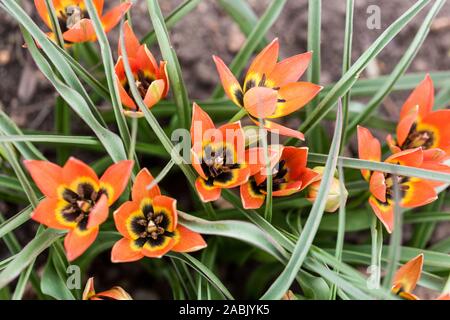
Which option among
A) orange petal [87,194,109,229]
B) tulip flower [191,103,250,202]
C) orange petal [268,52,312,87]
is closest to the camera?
orange petal [87,194,109,229]

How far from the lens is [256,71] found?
115cm

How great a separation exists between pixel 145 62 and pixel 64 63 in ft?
0.54

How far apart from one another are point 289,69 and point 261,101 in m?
0.16

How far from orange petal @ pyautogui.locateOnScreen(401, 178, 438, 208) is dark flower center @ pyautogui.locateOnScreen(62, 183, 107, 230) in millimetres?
612

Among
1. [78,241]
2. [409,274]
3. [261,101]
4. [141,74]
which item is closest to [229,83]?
[261,101]

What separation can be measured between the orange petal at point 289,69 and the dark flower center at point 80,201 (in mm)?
433

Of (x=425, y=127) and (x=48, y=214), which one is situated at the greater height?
(x=425, y=127)

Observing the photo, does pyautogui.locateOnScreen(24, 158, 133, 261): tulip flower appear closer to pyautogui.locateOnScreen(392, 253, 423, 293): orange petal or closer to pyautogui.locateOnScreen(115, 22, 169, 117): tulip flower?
pyautogui.locateOnScreen(115, 22, 169, 117): tulip flower

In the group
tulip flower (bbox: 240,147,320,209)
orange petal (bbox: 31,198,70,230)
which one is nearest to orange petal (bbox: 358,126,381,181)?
tulip flower (bbox: 240,147,320,209)

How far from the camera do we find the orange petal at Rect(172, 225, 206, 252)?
1.01 m

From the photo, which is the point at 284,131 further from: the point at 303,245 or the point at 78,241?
the point at 78,241

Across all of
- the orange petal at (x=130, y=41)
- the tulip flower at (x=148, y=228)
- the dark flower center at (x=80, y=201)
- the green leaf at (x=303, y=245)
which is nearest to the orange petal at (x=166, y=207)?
the tulip flower at (x=148, y=228)

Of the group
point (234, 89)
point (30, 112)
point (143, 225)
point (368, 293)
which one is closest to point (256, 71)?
point (234, 89)

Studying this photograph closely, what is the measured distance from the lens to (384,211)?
3.66 feet
